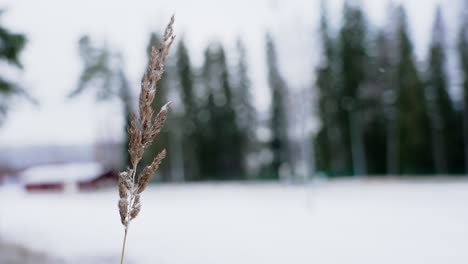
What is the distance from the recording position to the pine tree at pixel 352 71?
84.8ft

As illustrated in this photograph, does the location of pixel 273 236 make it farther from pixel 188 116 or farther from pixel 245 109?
pixel 188 116

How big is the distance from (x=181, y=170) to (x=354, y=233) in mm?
25331

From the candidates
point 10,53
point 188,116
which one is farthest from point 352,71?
point 10,53

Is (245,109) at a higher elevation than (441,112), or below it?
higher

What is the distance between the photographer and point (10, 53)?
6621mm

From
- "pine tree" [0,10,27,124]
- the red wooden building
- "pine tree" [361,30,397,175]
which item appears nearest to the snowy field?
"pine tree" [0,10,27,124]

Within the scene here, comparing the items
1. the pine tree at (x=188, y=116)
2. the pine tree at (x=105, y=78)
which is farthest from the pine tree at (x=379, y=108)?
the pine tree at (x=105, y=78)

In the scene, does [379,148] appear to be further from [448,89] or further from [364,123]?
[448,89]

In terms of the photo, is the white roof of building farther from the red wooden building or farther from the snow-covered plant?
the snow-covered plant

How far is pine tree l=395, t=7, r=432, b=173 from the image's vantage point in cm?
2305

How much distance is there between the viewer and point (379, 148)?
25125 mm

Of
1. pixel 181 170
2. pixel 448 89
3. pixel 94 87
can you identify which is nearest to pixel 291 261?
pixel 94 87

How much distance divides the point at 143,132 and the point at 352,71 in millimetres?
26512

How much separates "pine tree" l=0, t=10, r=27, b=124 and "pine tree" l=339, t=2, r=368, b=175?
2167 cm
